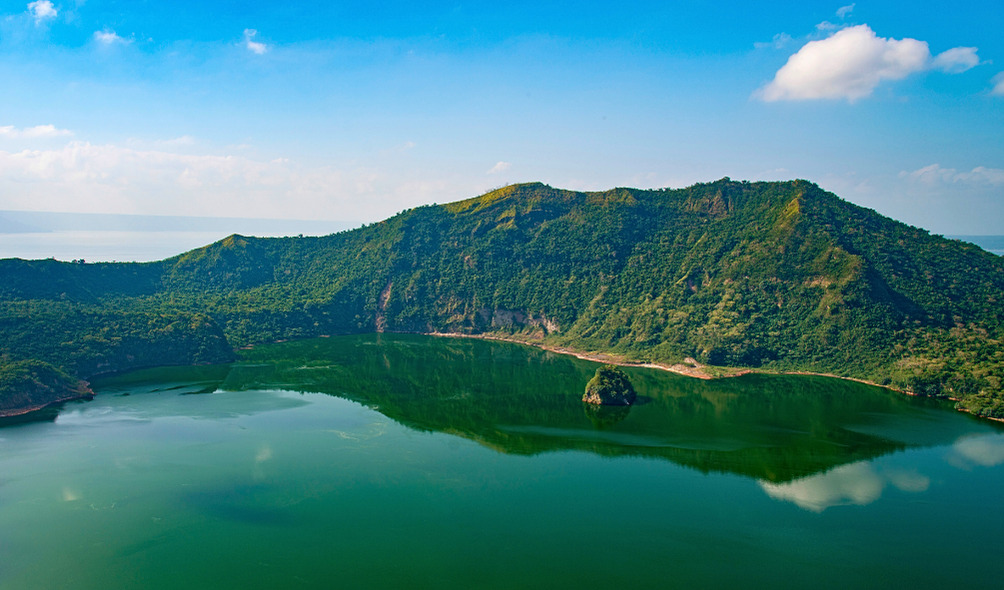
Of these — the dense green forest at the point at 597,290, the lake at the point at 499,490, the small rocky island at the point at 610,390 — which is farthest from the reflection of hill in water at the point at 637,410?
the dense green forest at the point at 597,290

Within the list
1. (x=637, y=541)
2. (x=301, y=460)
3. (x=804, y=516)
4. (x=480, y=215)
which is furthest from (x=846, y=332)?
(x=480, y=215)

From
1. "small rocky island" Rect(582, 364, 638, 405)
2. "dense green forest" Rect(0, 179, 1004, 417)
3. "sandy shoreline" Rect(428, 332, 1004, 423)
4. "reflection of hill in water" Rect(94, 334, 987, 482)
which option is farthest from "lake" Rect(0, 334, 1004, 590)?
"dense green forest" Rect(0, 179, 1004, 417)

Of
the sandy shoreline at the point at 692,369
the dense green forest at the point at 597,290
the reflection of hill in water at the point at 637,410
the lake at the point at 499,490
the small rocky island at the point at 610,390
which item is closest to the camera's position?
the lake at the point at 499,490

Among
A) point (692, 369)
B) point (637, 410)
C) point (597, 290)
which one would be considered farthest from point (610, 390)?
point (597, 290)

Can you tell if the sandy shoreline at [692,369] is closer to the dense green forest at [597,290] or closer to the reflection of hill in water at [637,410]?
the dense green forest at [597,290]

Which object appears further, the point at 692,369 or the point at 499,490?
the point at 692,369

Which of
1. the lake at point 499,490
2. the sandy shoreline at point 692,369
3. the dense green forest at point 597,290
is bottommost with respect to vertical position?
the lake at point 499,490

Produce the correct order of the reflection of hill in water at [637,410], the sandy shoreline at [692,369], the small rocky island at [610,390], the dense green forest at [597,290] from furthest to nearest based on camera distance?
the dense green forest at [597,290] < the sandy shoreline at [692,369] < the small rocky island at [610,390] < the reflection of hill in water at [637,410]

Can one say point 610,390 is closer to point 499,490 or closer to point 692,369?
point 692,369
